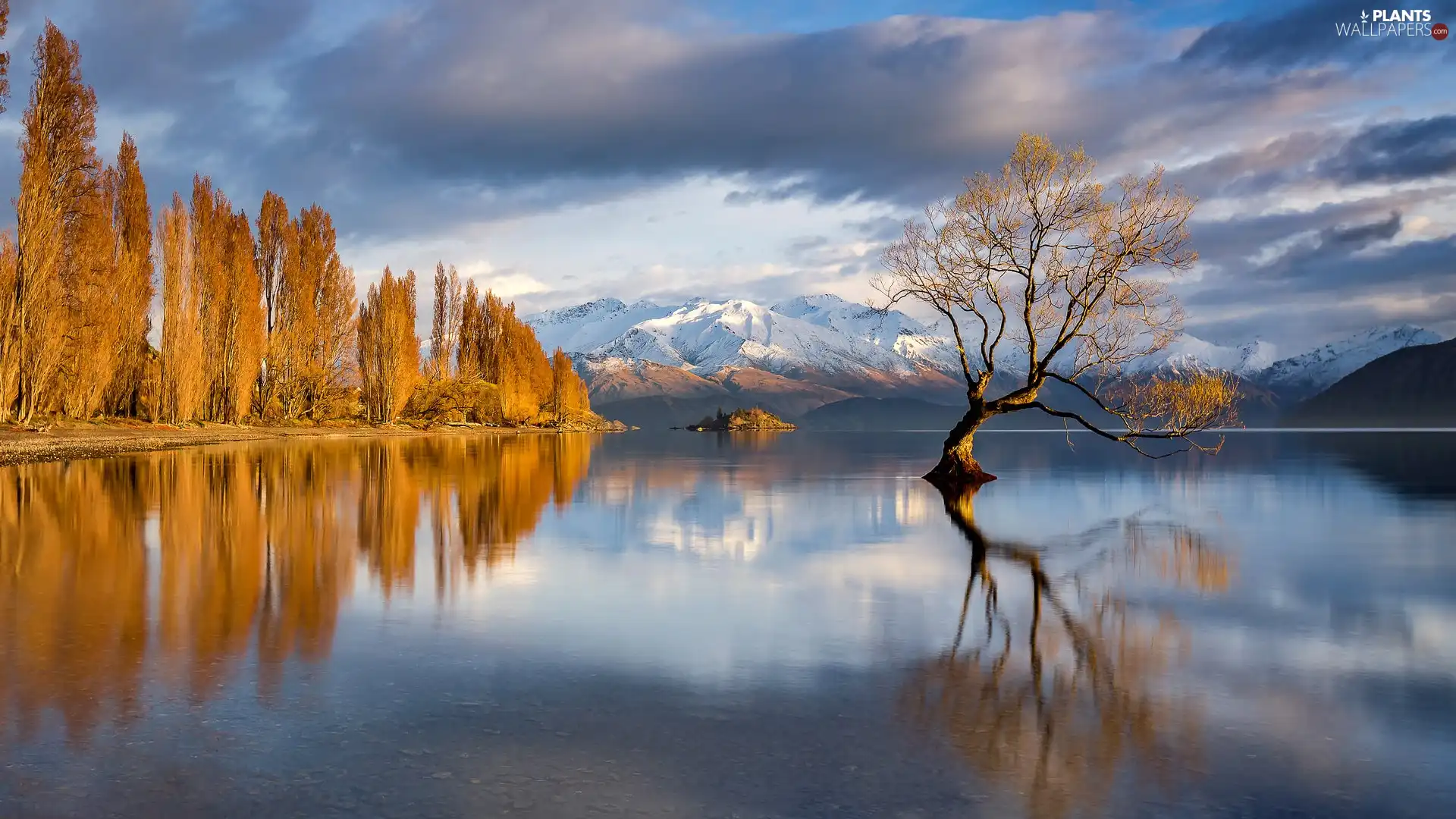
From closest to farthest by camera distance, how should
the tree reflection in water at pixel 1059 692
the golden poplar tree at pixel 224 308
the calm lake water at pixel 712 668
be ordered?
the calm lake water at pixel 712 668 < the tree reflection in water at pixel 1059 692 < the golden poplar tree at pixel 224 308

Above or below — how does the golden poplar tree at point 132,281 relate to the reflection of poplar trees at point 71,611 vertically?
above

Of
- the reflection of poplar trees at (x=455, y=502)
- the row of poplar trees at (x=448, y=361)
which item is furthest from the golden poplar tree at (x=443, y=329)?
the reflection of poplar trees at (x=455, y=502)

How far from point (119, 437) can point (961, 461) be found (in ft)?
129

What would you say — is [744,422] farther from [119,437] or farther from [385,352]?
[119,437]

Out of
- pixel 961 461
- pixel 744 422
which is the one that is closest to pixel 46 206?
pixel 961 461

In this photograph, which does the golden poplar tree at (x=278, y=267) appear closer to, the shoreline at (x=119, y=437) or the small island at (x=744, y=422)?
the shoreline at (x=119, y=437)

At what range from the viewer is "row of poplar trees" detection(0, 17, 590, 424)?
1658 inches

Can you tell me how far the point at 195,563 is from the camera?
12.2 metres

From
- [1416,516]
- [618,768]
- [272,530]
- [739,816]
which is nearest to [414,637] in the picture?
[618,768]

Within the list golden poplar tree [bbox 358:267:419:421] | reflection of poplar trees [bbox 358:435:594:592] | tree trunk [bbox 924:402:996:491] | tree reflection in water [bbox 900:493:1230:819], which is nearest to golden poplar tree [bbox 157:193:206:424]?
reflection of poplar trees [bbox 358:435:594:592]

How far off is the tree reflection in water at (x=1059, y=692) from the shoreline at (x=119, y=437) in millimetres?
33032

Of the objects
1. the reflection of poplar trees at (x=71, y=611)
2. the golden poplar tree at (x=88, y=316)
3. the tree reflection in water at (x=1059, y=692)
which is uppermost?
the golden poplar tree at (x=88, y=316)

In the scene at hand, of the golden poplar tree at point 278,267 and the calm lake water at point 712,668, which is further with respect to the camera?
the golden poplar tree at point 278,267

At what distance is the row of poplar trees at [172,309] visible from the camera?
138ft
